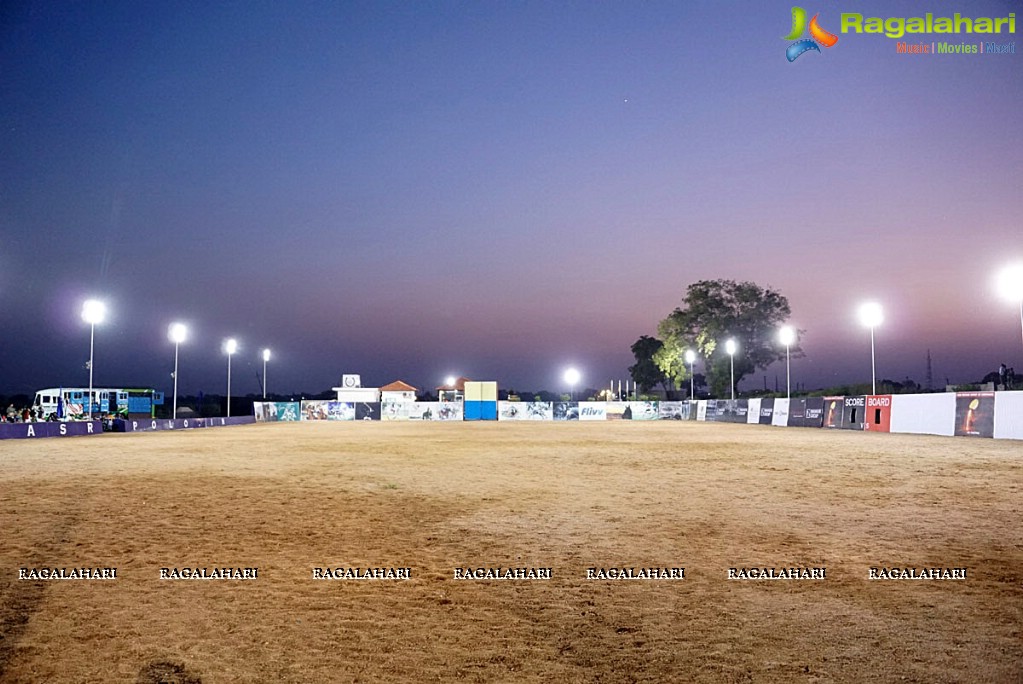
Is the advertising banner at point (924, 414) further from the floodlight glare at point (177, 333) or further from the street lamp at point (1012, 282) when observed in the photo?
the floodlight glare at point (177, 333)

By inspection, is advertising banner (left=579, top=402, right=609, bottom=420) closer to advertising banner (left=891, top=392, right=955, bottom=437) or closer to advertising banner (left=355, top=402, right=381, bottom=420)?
advertising banner (left=355, top=402, right=381, bottom=420)

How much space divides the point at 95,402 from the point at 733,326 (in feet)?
216

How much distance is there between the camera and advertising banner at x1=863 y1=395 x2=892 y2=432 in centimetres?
3322

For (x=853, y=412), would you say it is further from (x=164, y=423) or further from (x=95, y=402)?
(x=95, y=402)

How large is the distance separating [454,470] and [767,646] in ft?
40.1

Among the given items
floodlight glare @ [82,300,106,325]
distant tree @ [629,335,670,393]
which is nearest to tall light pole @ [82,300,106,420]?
floodlight glare @ [82,300,106,325]

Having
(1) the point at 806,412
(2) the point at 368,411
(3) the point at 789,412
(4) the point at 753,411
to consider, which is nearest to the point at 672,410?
(4) the point at 753,411

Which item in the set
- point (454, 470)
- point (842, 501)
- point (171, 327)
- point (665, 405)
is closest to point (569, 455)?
point (454, 470)

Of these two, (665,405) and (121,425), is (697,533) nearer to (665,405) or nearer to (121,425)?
(121,425)

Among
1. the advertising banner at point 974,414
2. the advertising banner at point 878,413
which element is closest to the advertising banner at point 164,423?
the advertising banner at point 878,413

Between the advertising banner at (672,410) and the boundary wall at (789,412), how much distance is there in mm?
95

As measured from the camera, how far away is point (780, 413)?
1708 inches

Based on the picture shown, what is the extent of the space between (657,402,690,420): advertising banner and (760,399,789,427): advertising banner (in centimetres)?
1892

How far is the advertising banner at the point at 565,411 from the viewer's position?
63.9 m
